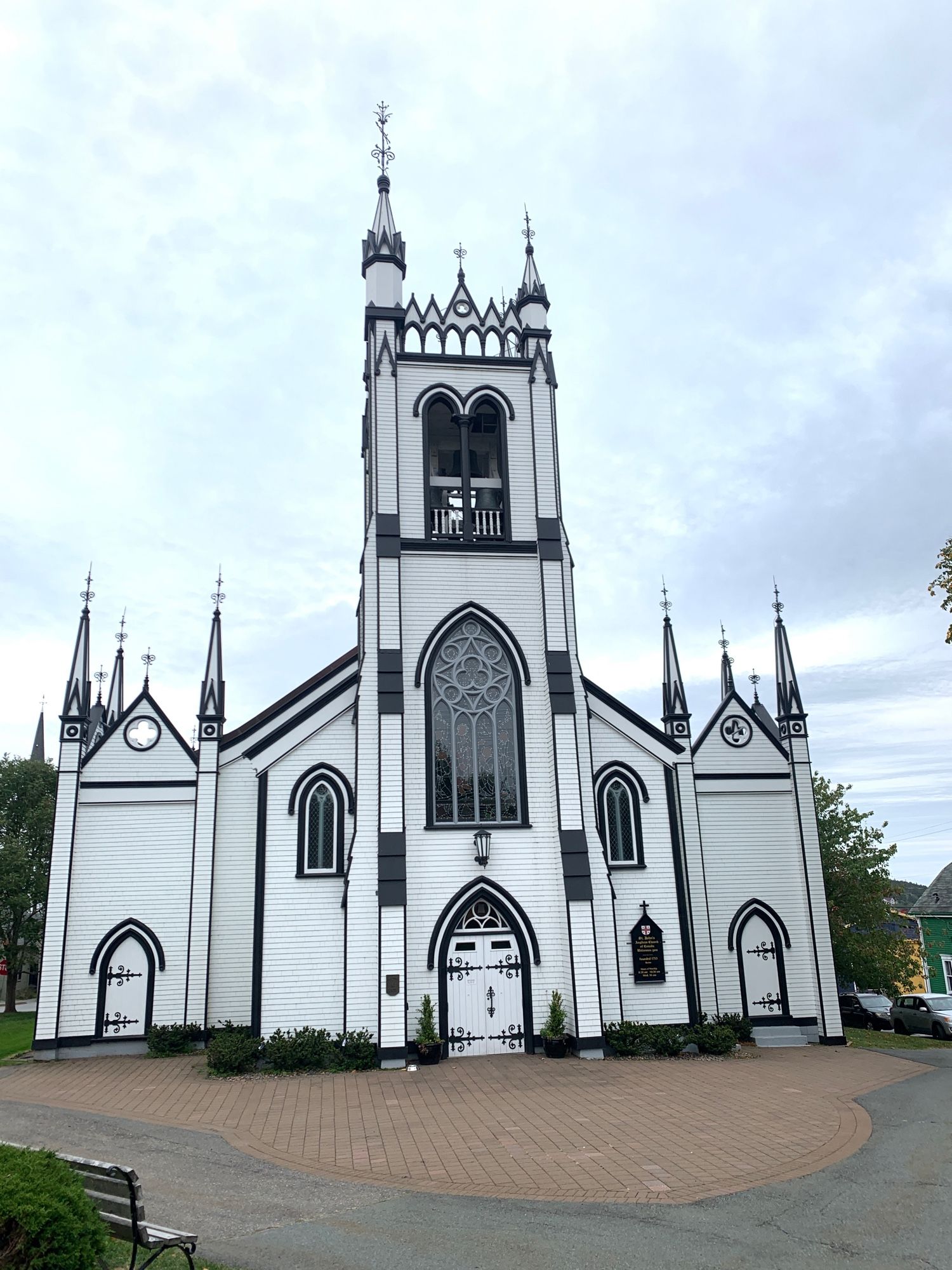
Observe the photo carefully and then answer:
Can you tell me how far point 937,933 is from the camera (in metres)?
45.8

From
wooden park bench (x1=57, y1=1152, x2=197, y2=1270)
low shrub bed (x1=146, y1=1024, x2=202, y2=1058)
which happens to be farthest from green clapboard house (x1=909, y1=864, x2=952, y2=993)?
wooden park bench (x1=57, y1=1152, x2=197, y2=1270)

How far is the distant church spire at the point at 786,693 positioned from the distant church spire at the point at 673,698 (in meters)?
3.13

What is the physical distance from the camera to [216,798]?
21.8 m

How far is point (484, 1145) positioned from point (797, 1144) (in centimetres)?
407

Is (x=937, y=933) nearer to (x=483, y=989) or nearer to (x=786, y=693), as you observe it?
(x=786, y=693)

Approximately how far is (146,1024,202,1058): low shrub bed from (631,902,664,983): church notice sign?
10.3 m

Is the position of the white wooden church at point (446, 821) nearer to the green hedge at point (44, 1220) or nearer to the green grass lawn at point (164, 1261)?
the green grass lawn at point (164, 1261)

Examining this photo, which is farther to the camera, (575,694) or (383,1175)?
(575,694)

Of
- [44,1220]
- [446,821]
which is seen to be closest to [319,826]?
[446,821]

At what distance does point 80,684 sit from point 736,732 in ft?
57.1

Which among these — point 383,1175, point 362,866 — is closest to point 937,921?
point 362,866

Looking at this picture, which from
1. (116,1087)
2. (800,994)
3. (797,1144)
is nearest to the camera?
(797,1144)

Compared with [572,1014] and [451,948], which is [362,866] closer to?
[451,948]

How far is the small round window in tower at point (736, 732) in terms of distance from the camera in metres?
24.2
